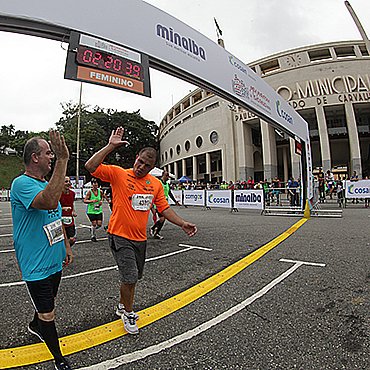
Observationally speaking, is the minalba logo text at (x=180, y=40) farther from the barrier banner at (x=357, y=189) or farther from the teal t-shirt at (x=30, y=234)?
the barrier banner at (x=357, y=189)

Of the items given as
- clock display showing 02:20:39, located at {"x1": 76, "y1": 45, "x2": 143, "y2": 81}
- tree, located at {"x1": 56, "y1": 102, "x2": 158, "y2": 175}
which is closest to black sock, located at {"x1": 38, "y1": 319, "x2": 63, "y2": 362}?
clock display showing 02:20:39, located at {"x1": 76, "y1": 45, "x2": 143, "y2": 81}

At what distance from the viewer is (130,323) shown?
263 centimetres

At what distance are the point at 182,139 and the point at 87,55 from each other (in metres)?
44.3

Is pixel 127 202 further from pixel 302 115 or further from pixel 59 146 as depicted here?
pixel 302 115

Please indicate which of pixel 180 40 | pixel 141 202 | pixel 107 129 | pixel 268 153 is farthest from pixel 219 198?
pixel 107 129

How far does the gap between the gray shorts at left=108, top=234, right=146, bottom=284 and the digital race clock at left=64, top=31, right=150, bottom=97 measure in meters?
3.60

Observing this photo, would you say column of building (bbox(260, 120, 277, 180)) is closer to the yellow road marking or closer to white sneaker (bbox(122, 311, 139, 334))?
the yellow road marking

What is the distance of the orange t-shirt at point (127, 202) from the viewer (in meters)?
2.69

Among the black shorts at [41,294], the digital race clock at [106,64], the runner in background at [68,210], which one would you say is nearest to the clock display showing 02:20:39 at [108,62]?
the digital race clock at [106,64]

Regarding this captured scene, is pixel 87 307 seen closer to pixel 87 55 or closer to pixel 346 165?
pixel 87 55

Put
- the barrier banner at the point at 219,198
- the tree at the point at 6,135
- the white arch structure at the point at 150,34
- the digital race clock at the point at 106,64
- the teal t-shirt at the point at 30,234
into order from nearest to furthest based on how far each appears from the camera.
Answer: the teal t-shirt at the point at 30,234
the white arch structure at the point at 150,34
the digital race clock at the point at 106,64
the barrier banner at the point at 219,198
the tree at the point at 6,135

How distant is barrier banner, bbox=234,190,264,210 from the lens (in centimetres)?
1380

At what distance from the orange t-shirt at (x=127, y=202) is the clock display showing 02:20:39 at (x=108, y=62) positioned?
3.28m

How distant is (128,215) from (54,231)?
0.73m
